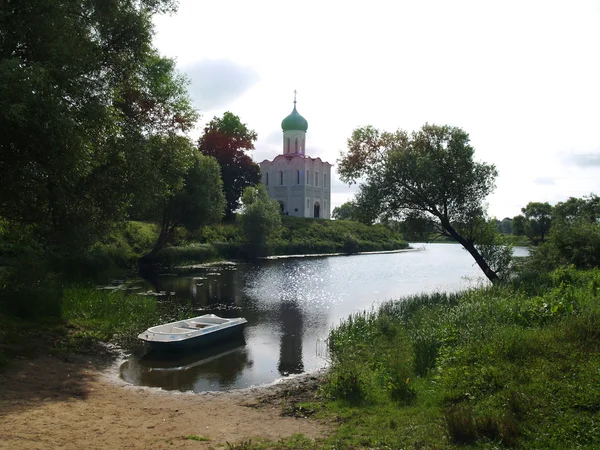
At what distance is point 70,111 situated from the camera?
11.1 metres

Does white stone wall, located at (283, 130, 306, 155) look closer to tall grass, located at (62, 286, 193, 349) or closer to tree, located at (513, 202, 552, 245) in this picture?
tree, located at (513, 202, 552, 245)

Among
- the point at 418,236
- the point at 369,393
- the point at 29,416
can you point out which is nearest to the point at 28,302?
the point at 29,416

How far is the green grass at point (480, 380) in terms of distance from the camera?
555 cm

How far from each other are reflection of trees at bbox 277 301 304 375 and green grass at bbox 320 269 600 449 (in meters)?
1.20

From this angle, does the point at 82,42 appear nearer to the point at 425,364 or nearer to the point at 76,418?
the point at 76,418

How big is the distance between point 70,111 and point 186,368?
6.92m

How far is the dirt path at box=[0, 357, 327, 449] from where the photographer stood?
599 centimetres

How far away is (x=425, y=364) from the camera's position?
9.06 m

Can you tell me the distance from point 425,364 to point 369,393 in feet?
5.50

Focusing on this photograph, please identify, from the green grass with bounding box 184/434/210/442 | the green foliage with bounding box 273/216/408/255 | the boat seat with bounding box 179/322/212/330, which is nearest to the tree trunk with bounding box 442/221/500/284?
the boat seat with bounding box 179/322/212/330

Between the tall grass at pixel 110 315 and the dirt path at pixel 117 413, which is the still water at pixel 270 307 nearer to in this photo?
the dirt path at pixel 117 413

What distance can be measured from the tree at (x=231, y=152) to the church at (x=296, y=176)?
1376 cm

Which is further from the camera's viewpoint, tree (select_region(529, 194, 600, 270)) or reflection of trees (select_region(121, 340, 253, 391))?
tree (select_region(529, 194, 600, 270))

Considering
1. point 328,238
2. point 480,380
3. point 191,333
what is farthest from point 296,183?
point 480,380
